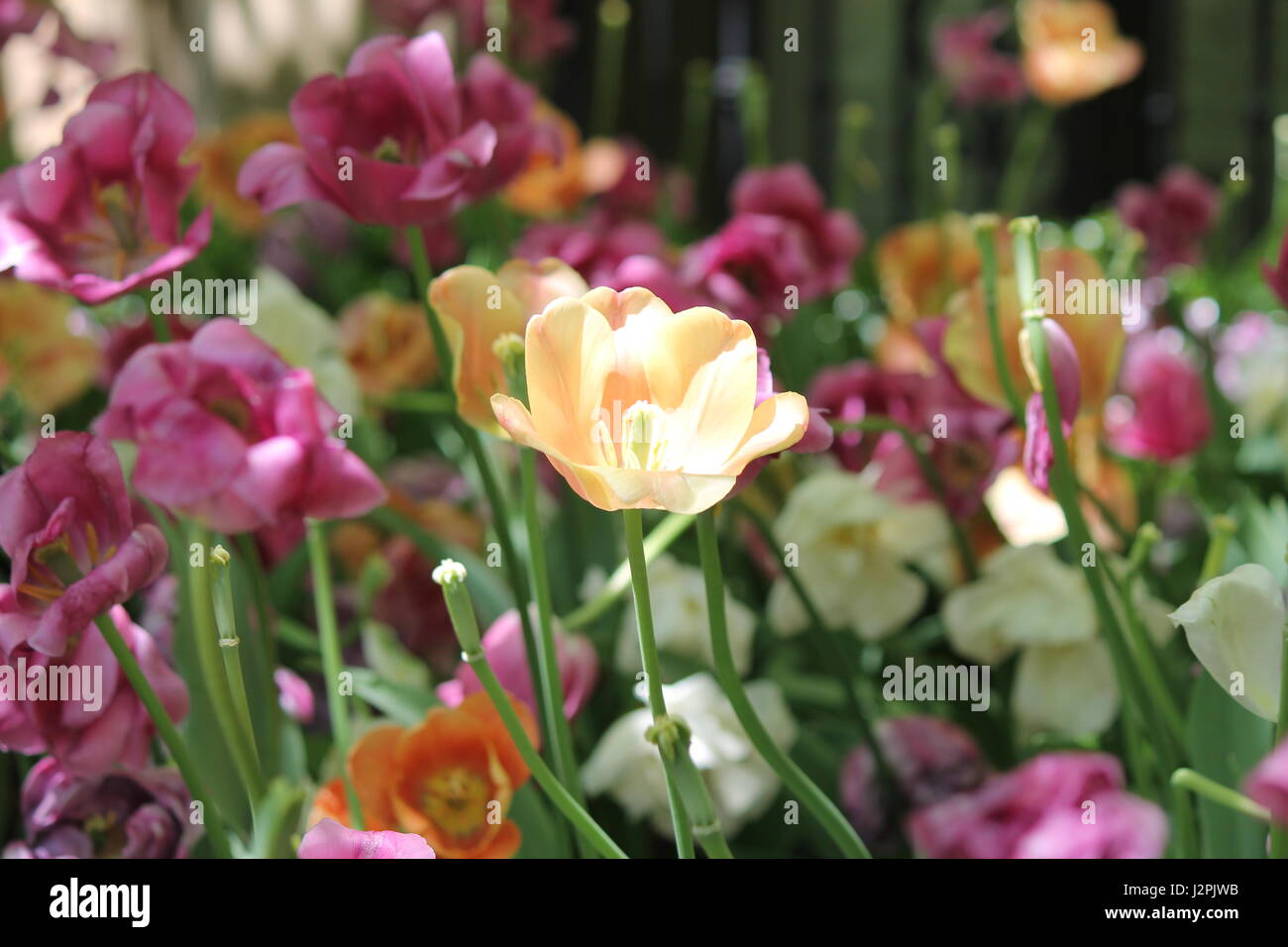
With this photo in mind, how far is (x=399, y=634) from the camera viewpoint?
55cm

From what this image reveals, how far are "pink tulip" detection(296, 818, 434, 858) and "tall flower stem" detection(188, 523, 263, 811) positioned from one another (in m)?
0.07

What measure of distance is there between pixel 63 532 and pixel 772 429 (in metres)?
0.18

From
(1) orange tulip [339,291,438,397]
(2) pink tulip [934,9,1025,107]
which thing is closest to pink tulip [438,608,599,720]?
(1) orange tulip [339,291,438,397]

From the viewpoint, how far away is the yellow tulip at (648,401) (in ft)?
0.77

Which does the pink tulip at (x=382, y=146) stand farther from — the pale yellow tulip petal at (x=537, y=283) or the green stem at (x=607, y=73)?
the green stem at (x=607, y=73)

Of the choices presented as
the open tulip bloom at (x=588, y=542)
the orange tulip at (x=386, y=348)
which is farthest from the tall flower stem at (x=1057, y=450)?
the orange tulip at (x=386, y=348)

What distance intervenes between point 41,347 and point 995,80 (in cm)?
96

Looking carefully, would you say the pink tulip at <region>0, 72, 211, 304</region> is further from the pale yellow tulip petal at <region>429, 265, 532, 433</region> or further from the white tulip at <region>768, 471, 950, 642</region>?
the white tulip at <region>768, 471, 950, 642</region>

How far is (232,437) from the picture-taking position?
34 cm

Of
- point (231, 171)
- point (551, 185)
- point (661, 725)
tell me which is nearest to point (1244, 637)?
point (661, 725)

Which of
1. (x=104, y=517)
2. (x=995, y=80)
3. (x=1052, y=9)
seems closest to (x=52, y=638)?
(x=104, y=517)

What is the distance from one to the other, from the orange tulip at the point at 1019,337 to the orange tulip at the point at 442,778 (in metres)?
0.19

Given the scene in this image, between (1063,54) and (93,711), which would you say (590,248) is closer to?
(93,711)
